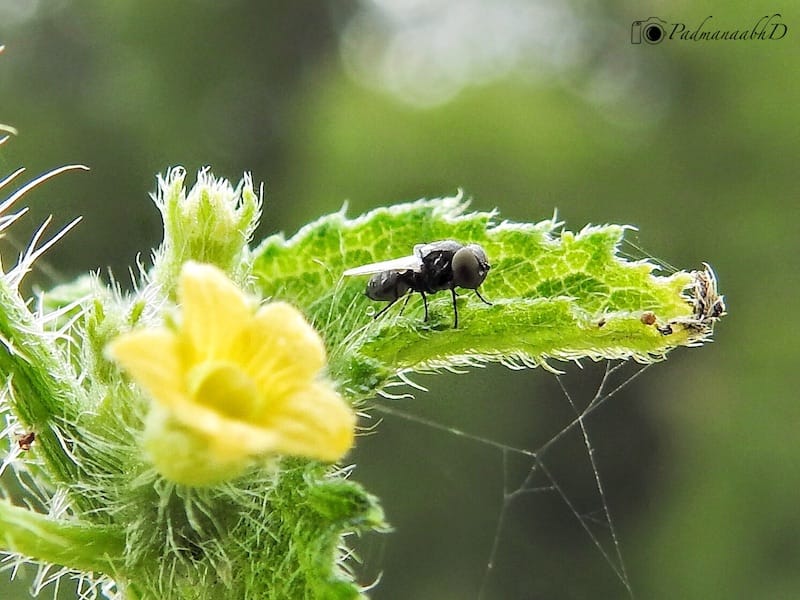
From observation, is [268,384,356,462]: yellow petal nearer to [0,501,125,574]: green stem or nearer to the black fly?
[0,501,125,574]: green stem

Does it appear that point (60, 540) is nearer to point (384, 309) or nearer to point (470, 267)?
point (384, 309)

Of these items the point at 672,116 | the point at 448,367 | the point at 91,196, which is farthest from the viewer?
the point at 672,116

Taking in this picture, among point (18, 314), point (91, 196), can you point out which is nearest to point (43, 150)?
point (91, 196)

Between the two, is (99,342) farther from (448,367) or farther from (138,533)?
(448,367)

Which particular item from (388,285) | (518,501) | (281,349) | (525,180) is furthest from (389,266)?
(525,180)

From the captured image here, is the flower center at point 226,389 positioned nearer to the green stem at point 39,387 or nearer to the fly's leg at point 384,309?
the green stem at point 39,387
